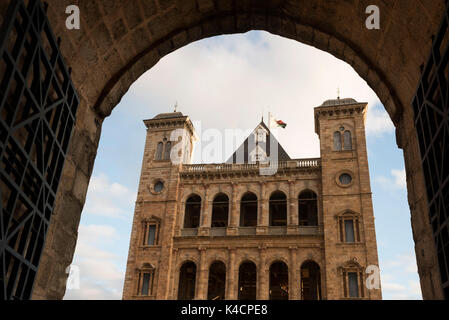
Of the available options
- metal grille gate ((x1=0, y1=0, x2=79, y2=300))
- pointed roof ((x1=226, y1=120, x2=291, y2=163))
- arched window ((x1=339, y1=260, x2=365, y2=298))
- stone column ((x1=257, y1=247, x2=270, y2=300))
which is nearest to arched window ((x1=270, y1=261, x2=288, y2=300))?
stone column ((x1=257, y1=247, x2=270, y2=300))

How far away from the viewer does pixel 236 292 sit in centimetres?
2572

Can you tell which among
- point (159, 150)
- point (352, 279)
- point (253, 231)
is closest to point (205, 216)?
point (253, 231)

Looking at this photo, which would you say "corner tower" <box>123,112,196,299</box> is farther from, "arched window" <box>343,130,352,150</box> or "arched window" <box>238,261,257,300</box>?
"arched window" <box>343,130,352,150</box>

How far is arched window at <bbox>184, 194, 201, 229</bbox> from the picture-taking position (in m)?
30.2

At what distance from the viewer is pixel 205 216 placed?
2852cm

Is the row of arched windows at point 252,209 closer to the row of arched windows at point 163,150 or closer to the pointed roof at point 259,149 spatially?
the row of arched windows at point 163,150

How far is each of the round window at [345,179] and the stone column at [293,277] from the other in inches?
226

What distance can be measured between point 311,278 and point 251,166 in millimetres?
9141

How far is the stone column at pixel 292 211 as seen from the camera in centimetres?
2659

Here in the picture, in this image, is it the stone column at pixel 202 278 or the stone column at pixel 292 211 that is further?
the stone column at pixel 292 211

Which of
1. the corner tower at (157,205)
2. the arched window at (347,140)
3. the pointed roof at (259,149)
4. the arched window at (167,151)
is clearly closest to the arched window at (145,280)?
the corner tower at (157,205)

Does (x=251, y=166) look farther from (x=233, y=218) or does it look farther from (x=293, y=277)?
(x=293, y=277)

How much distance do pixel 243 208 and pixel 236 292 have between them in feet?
21.3
